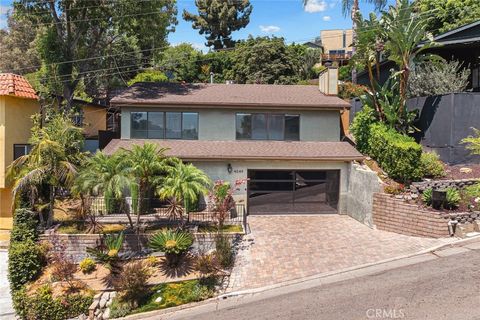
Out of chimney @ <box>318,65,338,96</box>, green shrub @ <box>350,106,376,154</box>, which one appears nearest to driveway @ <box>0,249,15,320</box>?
green shrub @ <box>350,106,376,154</box>

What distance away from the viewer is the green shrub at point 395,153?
60.6ft

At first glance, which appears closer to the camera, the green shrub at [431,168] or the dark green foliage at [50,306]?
the dark green foliage at [50,306]

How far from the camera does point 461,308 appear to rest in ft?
33.3

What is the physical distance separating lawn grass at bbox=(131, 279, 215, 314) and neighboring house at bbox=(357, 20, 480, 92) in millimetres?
20138

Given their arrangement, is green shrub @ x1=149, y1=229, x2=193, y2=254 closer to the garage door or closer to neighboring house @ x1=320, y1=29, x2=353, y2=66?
the garage door

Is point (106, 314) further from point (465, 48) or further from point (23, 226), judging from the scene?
point (465, 48)

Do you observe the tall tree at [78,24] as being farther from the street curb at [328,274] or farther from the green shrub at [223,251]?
the street curb at [328,274]

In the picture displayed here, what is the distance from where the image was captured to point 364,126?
75.5 feet

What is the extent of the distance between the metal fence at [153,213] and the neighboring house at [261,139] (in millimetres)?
2016

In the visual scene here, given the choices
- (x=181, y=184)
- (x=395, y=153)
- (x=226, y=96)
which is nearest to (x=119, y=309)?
(x=181, y=184)

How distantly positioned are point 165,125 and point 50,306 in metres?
11.7

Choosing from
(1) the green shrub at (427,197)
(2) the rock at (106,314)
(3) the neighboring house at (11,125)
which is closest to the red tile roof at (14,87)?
(3) the neighboring house at (11,125)

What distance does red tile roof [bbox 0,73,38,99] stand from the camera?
19420 millimetres

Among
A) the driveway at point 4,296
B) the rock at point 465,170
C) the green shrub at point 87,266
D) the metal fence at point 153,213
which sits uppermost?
the rock at point 465,170
